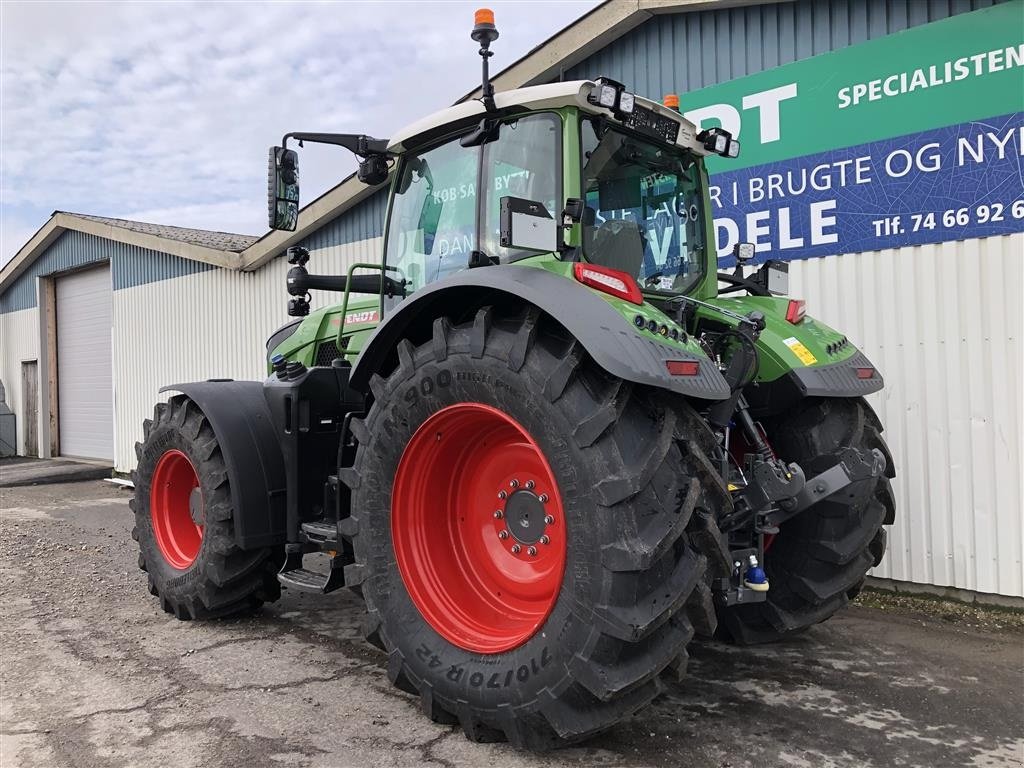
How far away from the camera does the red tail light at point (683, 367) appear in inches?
108

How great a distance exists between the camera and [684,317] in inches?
146

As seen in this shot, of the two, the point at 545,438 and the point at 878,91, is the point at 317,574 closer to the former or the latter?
the point at 545,438

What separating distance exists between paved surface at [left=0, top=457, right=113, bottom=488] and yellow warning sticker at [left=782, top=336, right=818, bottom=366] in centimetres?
1263

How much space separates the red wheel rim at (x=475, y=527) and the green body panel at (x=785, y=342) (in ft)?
3.92

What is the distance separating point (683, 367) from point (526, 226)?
0.80 meters

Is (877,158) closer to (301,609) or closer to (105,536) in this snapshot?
(301,609)

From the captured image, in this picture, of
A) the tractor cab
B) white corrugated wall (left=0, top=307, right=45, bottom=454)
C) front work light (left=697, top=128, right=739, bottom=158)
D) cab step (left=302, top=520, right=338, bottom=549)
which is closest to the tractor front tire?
cab step (left=302, top=520, right=338, bottom=549)

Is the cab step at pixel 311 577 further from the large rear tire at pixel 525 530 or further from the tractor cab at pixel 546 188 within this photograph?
the tractor cab at pixel 546 188

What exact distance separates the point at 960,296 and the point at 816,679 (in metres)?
2.72

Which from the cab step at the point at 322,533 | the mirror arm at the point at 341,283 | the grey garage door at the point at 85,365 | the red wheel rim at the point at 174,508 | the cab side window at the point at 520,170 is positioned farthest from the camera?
the grey garage door at the point at 85,365

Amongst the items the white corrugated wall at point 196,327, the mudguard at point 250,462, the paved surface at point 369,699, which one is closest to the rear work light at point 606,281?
the paved surface at point 369,699

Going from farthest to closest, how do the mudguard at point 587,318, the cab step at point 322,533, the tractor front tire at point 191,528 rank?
the tractor front tire at point 191,528 < the cab step at point 322,533 < the mudguard at point 587,318

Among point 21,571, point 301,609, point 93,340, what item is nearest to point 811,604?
point 301,609

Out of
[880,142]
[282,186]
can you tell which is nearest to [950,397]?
[880,142]
